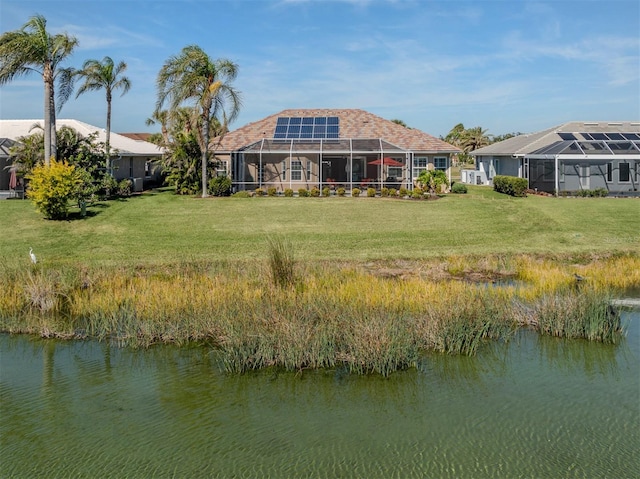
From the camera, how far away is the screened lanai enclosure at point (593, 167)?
3559 cm

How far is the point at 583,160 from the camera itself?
36.2m

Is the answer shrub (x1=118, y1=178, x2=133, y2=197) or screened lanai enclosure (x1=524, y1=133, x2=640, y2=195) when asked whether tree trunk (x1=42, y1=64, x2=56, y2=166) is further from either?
screened lanai enclosure (x1=524, y1=133, x2=640, y2=195)

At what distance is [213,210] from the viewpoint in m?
29.5

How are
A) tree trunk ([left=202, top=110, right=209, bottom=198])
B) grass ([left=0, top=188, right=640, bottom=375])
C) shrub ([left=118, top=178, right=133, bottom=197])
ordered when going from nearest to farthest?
grass ([left=0, top=188, right=640, bottom=375]) < tree trunk ([left=202, top=110, right=209, bottom=198]) < shrub ([left=118, top=178, right=133, bottom=197])

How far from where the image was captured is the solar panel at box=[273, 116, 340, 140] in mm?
38250

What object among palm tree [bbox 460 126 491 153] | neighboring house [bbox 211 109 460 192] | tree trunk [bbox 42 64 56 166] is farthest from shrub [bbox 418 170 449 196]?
palm tree [bbox 460 126 491 153]

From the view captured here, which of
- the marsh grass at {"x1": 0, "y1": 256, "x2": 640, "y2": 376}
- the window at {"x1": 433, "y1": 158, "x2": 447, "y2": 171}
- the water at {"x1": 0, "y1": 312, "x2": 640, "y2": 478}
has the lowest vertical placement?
the water at {"x1": 0, "y1": 312, "x2": 640, "y2": 478}

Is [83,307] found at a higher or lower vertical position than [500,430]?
higher

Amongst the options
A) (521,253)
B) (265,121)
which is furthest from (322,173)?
(521,253)

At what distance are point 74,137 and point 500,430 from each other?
28.2 metres

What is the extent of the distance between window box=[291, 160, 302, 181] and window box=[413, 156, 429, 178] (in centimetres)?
677

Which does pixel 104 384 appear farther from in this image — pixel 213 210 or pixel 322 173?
pixel 322 173

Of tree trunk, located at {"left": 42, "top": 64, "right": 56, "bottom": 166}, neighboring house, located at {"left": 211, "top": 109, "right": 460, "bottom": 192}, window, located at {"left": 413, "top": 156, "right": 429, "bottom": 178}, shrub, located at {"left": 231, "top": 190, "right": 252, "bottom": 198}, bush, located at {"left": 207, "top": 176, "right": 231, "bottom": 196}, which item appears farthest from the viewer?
window, located at {"left": 413, "top": 156, "right": 429, "bottom": 178}

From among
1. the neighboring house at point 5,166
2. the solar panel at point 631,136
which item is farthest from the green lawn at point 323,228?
the solar panel at point 631,136
